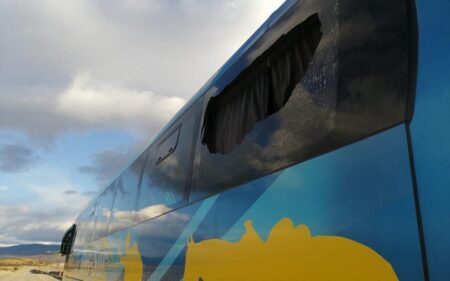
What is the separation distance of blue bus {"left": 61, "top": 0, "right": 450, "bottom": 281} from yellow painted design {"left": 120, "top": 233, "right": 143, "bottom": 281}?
3.85ft

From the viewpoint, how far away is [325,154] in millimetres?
1953

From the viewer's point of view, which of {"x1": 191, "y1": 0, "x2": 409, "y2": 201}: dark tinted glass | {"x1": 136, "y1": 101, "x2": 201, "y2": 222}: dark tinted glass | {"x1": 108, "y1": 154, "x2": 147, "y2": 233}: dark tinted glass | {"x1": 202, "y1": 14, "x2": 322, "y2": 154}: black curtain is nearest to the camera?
{"x1": 191, "y1": 0, "x2": 409, "y2": 201}: dark tinted glass

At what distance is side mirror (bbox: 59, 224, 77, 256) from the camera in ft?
42.4

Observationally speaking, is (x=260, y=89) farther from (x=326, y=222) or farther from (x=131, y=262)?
(x=131, y=262)

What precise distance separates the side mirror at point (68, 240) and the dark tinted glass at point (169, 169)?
8.48 meters

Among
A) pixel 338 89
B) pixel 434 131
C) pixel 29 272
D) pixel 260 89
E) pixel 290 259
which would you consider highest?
pixel 260 89

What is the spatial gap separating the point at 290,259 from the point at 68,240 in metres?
13.3

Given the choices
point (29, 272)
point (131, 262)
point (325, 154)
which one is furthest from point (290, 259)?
point (29, 272)

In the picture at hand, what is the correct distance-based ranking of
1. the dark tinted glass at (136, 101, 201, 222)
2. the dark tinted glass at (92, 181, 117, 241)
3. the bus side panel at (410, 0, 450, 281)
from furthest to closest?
the dark tinted glass at (92, 181, 117, 241)
the dark tinted glass at (136, 101, 201, 222)
the bus side panel at (410, 0, 450, 281)

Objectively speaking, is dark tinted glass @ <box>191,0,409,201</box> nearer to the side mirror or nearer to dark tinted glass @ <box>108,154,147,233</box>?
dark tinted glass @ <box>108,154,147,233</box>

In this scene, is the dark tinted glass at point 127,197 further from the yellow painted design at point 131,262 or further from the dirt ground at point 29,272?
the dirt ground at point 29,272

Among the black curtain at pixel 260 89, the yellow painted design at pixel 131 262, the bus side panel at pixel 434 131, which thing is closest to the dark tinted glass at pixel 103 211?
the yellow painted design at pixel 131 262

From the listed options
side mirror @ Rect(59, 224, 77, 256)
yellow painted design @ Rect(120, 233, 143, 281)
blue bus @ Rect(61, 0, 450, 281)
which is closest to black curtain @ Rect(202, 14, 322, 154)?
blue bus @ Rect(61, 0, 450, 281)

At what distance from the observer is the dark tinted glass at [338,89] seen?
1.71 m
